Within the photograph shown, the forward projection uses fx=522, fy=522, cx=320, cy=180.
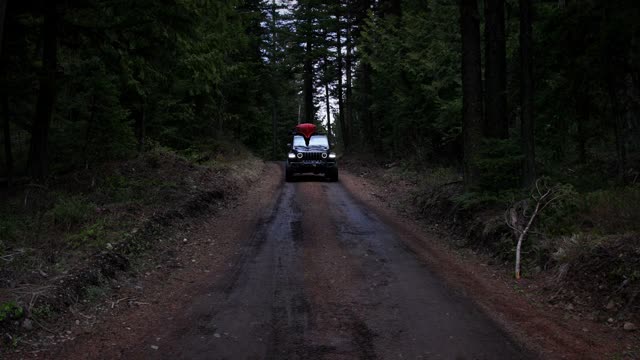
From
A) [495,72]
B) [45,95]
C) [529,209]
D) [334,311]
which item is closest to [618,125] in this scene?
[529,209]

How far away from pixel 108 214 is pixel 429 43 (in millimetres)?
14268

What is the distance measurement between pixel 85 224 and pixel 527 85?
8555 millimetres

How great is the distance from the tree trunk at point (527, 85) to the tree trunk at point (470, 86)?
159 cm

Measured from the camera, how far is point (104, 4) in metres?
11.2

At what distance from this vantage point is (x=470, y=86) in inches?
466

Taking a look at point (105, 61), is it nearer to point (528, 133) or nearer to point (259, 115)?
point (528, 133)

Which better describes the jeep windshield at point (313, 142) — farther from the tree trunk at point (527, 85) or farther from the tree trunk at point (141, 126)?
the tree trunk at point (527, 85)

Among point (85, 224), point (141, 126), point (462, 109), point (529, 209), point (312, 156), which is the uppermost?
point (141, 126)

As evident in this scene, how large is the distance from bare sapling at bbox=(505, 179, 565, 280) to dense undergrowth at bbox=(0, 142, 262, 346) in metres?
6.25

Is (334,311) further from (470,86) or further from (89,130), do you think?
(89,130)

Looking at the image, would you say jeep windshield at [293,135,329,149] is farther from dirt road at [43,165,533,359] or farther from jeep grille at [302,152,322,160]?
dirt road at [43,165,533,359]

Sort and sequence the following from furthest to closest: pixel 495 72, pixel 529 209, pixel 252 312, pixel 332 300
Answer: pixel 495 72
pixel 529 209
pixel 332 300
pixel 252 312

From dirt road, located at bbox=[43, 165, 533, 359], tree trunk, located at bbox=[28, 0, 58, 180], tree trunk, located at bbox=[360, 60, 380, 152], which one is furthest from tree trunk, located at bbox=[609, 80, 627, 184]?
tree trunk, located at bbox=[360, 60, 380, 152]

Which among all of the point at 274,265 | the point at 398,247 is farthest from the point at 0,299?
the point at 398,247
